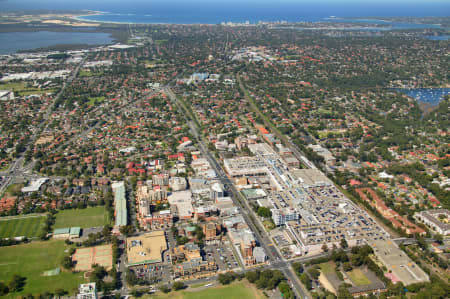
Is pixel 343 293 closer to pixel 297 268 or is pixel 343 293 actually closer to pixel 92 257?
pixel 297 268

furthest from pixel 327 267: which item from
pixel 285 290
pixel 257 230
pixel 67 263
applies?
pixel 67 263

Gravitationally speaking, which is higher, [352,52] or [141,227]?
[352,52]

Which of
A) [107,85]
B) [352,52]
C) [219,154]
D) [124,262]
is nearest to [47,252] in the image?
[124,262]

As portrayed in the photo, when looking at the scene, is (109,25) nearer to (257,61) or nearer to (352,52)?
(257,61)

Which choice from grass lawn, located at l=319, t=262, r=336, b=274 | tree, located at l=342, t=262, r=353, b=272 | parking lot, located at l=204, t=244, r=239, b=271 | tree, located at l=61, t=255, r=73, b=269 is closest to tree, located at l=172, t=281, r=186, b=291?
parking lot, located at l=204, t=244, r=239, b=271

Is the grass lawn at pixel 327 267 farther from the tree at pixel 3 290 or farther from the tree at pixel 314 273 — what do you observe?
the tree at pixel 3 290

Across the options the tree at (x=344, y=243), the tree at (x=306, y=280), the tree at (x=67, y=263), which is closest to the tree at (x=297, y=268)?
the tree at (x=306, y=280)

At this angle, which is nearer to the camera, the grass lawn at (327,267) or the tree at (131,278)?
the tree at (131,278)
